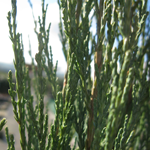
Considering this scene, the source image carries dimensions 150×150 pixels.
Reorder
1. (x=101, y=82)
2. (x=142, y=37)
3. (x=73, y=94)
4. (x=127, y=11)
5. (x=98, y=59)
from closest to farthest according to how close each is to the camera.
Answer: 1. (x=127, y=11)
2. (x=101, y=82)
3. (x=73, y=94)
4. (x=98, y=59)
5. (x=142, y=37)

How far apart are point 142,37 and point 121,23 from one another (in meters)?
1.24

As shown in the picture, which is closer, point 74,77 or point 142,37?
point 74,77

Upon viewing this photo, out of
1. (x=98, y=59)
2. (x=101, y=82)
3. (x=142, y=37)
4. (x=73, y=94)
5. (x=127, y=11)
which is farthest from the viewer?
(x=142, y=37)

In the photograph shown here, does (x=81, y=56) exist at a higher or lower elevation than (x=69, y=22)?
lower

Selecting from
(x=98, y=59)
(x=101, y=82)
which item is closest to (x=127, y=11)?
(x=101, y=82)

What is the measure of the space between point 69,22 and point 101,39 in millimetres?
278

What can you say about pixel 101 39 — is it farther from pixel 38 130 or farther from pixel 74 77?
pixel 38 130

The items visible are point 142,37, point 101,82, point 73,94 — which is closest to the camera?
point 101,82

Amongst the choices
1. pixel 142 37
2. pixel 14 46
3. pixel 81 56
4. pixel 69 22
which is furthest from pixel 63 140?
pixel 142 37

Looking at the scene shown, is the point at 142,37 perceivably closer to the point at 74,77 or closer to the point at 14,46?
the point at 74,77

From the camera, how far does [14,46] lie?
45.6 inches

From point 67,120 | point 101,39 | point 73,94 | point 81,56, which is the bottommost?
point 67,120

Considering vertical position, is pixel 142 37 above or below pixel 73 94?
above

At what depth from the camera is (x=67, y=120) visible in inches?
47.0
